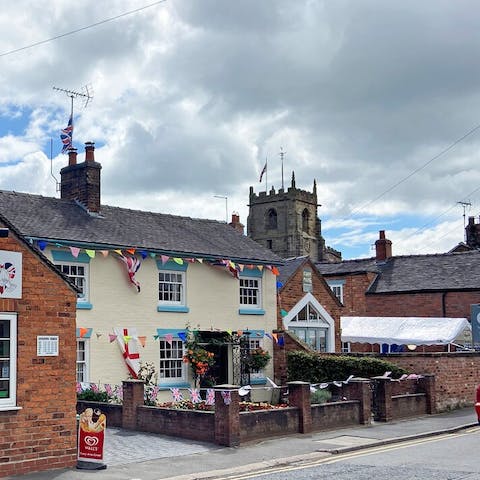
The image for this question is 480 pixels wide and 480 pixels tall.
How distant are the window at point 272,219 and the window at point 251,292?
76.0 meters

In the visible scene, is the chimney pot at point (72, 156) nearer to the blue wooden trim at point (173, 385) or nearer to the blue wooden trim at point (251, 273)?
the blue wooden trim at point (251, 273)

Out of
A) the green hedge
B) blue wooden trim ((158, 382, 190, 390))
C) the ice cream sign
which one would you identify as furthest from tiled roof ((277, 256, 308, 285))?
the ice cream sign

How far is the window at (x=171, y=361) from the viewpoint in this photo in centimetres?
2384

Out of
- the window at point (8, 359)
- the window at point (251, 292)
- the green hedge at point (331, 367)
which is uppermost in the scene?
the window at point (251, 292)

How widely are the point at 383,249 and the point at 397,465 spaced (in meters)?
29.7

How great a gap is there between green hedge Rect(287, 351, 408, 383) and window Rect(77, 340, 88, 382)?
8.19 metres

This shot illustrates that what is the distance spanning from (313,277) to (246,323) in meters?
5.62

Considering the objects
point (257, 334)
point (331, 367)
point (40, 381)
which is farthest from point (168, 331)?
point (40, 381)

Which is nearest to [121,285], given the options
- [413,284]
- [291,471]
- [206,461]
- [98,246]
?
[98,246]

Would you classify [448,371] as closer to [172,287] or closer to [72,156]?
[172,287]

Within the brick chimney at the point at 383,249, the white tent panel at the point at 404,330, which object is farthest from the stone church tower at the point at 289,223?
the white tent panel at the point at 404,330

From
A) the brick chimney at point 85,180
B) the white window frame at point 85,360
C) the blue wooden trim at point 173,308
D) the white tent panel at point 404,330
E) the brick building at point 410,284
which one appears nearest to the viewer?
the white window frame at point 85,360

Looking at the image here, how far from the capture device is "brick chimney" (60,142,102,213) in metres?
24.5

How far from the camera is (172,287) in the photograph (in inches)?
966
